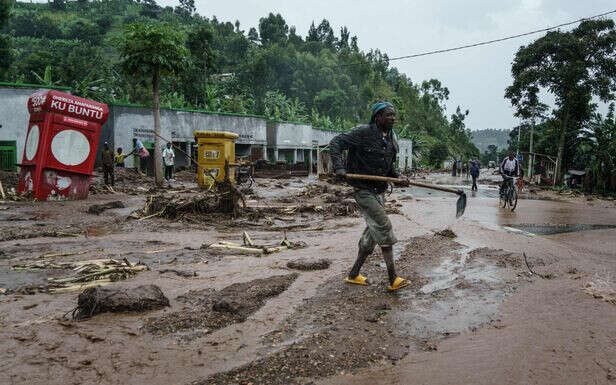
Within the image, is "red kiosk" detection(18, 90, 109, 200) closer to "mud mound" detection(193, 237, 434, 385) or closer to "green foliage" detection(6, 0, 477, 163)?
"green foliage" detection(6, 0, 477, 163)

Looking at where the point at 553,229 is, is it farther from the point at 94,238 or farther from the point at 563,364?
the point at 94,238

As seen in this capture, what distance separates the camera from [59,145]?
13.0 meters

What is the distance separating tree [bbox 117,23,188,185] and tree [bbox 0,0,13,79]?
82.0 feet

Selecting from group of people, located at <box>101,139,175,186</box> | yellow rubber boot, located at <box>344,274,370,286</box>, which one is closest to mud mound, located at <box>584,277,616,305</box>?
yellow rubber boot, located at <box>344,274,370,286</box>

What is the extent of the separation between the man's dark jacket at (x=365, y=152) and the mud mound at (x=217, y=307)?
4.74 feet

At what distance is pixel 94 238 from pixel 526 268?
6.79 metres

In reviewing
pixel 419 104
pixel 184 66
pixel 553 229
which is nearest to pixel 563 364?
pixel 553 229

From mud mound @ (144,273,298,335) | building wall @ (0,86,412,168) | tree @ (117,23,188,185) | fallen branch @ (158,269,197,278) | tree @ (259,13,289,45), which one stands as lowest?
fallen branch @ (158,269,197,278)

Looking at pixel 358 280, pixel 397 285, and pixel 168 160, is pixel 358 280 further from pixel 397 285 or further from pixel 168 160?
pixel 168 160

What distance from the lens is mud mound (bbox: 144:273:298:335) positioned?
3.99 metres

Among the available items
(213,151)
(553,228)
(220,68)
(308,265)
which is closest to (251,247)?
(308,265)

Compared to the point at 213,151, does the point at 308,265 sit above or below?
below

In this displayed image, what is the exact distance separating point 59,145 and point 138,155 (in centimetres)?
1254

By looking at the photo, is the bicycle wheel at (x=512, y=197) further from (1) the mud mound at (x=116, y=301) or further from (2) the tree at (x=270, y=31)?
(2) the tree at (x=270, y=31)
